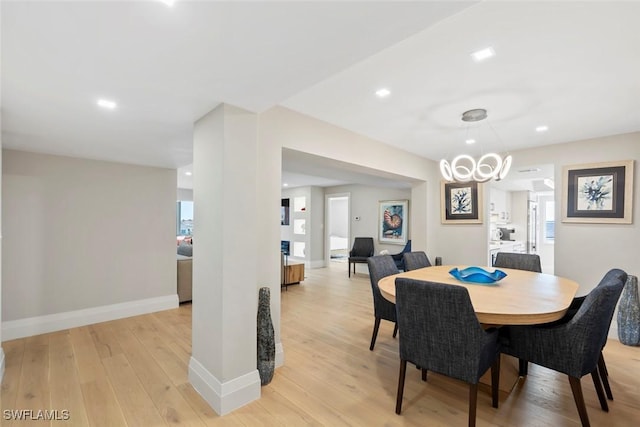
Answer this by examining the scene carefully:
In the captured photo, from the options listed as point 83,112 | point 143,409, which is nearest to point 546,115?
point 83,112

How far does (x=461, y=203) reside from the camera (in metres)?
4.64

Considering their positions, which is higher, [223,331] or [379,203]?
[379,203]

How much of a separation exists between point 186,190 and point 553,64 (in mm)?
8969

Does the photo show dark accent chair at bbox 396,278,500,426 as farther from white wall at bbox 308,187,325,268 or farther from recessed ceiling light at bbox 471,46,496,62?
white wall at bbox 308,187,325,268

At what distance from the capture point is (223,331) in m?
2.02

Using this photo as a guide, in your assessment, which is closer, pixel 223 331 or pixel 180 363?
pixel 223 331

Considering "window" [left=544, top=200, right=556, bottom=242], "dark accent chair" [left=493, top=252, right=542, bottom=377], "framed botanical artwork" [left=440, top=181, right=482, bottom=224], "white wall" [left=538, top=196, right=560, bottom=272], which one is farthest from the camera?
"window" [left=544, top=200, right=556, bottom=242]

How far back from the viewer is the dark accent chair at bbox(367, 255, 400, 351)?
2.84 m

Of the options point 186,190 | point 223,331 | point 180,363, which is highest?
point 186,190

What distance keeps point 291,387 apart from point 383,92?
2.48m

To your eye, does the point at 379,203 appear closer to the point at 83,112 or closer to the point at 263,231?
the point at 263,231

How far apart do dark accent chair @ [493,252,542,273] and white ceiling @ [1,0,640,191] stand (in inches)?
61.1

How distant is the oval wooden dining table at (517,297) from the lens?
5.84 feet

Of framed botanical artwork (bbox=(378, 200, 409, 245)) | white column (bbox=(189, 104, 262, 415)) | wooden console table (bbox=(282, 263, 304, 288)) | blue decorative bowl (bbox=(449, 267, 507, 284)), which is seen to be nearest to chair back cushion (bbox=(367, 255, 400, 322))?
blue decorative bowl (bbox=(449, 267, 507, 284))
